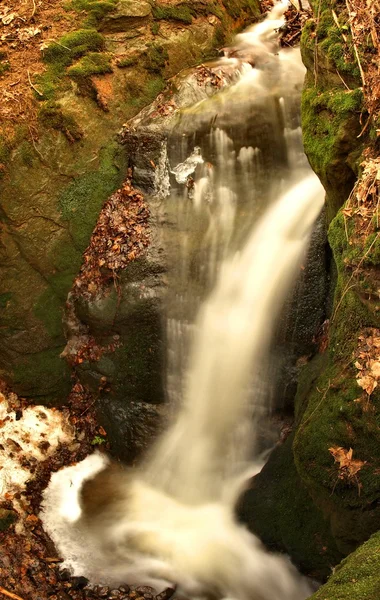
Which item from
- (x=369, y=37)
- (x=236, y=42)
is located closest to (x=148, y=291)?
(x=369, y=37)

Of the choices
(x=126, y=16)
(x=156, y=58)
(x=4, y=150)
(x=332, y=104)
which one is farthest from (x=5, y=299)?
(x=332, y=104)

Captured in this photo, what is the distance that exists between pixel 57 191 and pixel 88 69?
179 centimetres

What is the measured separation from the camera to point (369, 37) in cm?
418

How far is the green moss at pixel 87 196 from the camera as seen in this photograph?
23.0 ft

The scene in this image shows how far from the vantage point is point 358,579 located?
109 inches

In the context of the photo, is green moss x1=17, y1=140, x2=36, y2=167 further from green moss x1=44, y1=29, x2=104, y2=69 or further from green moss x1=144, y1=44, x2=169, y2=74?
green moss x1=144, y1=44, x2=169, y2=74

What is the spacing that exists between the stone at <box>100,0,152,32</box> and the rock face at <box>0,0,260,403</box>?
0.27 metres

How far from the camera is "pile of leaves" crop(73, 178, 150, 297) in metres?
6.66

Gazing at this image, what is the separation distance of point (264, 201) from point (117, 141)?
230cm

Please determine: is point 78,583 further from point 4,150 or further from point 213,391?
point 4,150

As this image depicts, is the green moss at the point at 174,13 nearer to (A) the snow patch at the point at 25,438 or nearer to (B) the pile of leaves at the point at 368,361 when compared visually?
(A) the snow patch at the point at 25,438

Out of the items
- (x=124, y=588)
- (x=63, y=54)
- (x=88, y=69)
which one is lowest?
(x=124, y=588)

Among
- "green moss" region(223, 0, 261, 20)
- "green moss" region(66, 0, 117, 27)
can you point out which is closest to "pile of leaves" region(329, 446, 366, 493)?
"green moss" region(66, 0, 117, 27)

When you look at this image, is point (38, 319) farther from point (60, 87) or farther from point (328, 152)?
point (328, 152)
